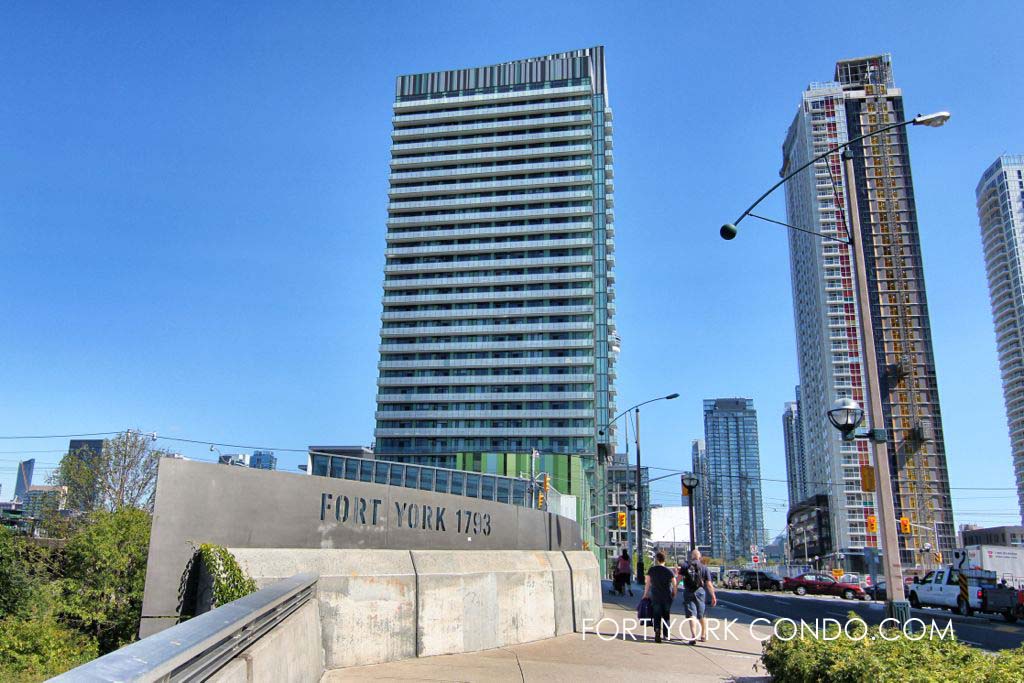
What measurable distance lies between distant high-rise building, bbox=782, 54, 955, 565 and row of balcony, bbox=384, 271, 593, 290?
45609mm

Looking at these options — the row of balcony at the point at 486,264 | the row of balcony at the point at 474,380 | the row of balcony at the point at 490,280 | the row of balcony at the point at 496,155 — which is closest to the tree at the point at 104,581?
the row of balcony at the point at 474,380

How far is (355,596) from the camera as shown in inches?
349

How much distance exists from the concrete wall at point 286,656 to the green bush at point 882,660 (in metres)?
4.64

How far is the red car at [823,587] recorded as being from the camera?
144 ft

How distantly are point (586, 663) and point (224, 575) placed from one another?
4.98 metres

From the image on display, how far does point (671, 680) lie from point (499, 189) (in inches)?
4806

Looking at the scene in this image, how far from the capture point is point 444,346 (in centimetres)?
12094

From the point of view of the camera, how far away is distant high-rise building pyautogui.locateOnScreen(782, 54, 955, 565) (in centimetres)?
13112

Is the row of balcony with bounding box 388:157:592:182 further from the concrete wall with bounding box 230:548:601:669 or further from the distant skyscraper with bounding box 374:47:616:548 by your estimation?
the concrete wall with bounding box 230:548:601:669

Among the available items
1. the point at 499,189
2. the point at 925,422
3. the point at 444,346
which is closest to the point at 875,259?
the point at 925,422

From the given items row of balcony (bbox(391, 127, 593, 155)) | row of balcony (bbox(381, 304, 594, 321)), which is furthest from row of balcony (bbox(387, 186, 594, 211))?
row of balcony (bbox(381, 304, 594, 321))

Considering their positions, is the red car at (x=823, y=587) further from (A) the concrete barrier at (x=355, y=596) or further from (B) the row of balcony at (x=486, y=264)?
(B) the row of balcony at (x=486, y=264)

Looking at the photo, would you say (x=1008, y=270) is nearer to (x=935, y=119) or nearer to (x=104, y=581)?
(x=935, y=119)

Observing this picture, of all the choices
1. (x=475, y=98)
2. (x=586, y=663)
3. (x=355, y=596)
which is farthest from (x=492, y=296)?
(x=355, y=596)
